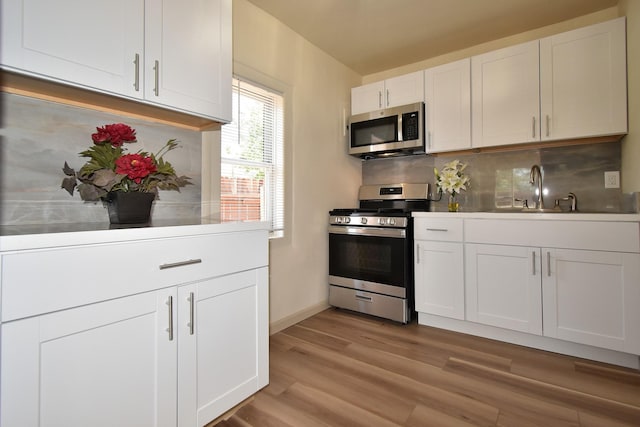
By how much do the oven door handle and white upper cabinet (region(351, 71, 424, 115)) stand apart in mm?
1265

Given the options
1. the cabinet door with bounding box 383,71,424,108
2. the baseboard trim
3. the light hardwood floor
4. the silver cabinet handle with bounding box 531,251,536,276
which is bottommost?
the light hardwood floor

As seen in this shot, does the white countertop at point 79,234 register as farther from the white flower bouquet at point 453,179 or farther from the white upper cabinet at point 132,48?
the white flower bouquet at point 453,179

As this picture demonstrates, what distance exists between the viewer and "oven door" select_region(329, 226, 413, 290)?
2705 millimetres

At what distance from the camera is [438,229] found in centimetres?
259

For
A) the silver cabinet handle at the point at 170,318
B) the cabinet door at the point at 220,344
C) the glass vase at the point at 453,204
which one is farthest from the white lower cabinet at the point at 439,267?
the silver cabinet handle at the point at 170,318

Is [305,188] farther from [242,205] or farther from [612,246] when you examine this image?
[612,246]

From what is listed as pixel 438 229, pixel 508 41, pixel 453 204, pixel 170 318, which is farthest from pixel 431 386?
pixel 508 41

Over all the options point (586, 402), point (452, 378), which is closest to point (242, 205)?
point (452, 378)

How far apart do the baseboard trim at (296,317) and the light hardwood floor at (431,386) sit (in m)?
0.12

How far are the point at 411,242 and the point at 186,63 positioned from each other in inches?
84.0

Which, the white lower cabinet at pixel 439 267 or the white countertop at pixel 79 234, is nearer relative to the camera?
the white countertop at pixel 79 234

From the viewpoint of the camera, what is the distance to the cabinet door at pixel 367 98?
10.5ft

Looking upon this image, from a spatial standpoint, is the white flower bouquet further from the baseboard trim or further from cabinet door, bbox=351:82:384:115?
the baseboard trim

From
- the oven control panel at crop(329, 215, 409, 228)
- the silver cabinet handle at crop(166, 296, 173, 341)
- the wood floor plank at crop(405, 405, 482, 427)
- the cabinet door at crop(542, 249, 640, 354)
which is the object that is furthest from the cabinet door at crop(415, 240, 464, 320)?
the silver cabinet handle at crop(166, 296, 173, 341)
